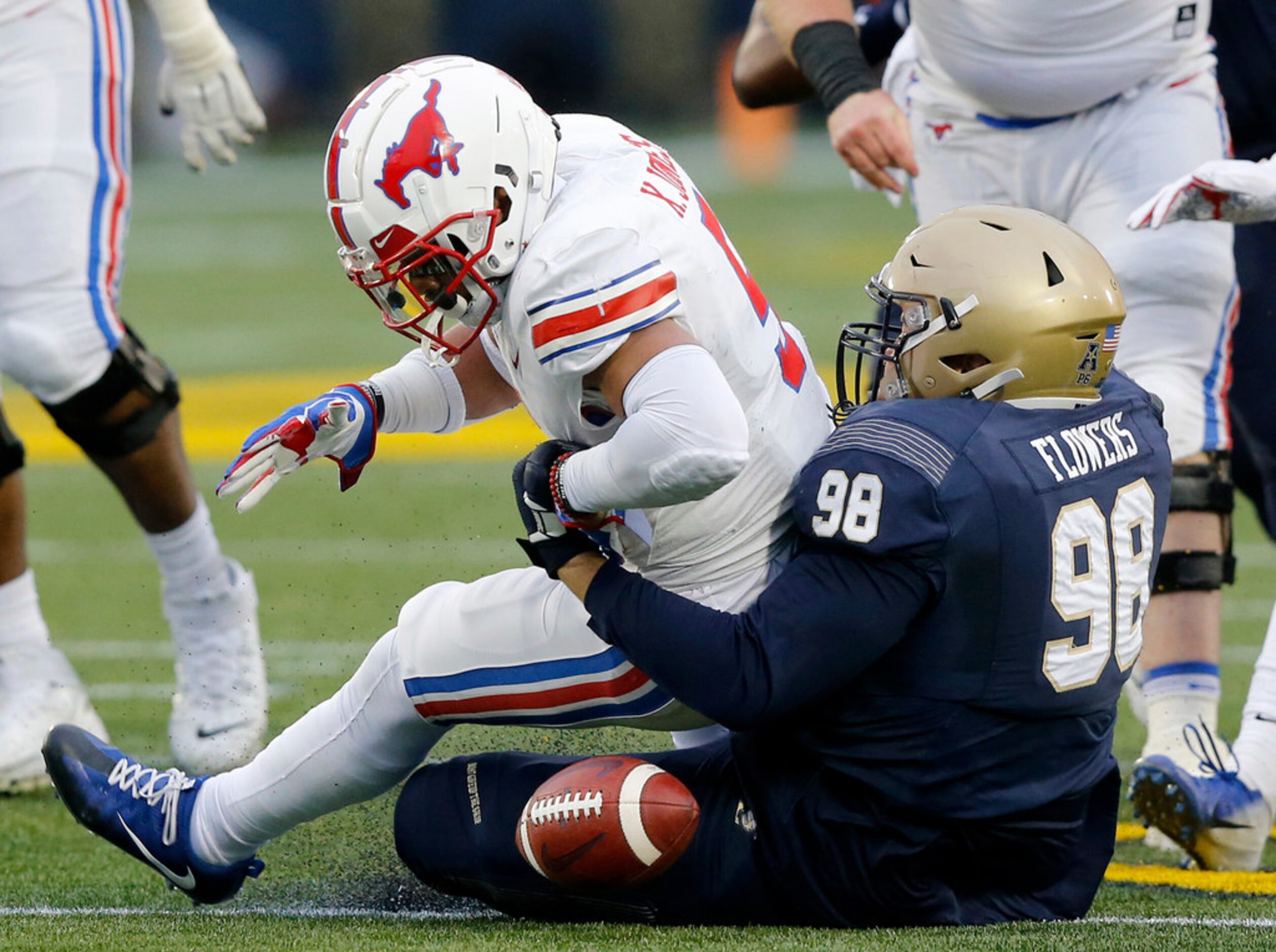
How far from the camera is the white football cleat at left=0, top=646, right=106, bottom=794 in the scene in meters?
3.93

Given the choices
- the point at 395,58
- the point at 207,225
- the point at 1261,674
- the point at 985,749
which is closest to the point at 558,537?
the point at 985,749

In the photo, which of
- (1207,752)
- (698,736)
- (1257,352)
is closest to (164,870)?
(698,736)

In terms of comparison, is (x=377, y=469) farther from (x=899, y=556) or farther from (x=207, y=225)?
(x=207, y=225)

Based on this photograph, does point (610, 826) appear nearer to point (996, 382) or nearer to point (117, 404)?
point (996, 382)

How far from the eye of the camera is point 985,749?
272cm

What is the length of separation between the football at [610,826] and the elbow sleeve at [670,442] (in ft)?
1.33

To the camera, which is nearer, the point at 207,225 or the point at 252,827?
the point at 252,827

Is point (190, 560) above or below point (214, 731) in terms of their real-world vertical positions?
above

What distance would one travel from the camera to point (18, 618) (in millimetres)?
4078

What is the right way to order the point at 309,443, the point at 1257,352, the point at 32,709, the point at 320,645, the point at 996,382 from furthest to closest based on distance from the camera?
1. the point at 320,645
2. the point at 1257,352
3. the point at 32,709
4. the point at 309,443
5. the point at 996,382

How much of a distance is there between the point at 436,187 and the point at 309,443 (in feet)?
1.70

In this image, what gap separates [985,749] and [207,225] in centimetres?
1680

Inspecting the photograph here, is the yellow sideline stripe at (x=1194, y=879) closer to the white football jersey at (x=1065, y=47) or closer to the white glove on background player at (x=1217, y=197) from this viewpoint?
the white glove on background player at (x=1217, y=197)

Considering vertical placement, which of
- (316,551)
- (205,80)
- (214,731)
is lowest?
(316,551)
